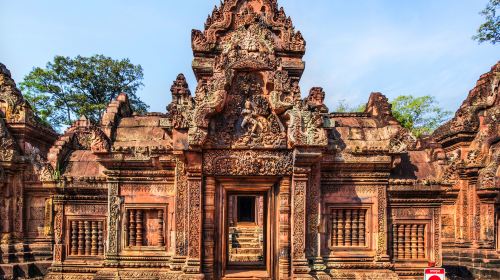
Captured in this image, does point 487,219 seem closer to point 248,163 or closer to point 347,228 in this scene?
point 347,228

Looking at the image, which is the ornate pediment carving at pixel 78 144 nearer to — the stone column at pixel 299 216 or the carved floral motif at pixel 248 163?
the carved floral motif at pixel 248 163

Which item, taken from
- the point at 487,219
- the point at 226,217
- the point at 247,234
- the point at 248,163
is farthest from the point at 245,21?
the point at 247,234

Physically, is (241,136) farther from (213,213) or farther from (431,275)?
(431,275)

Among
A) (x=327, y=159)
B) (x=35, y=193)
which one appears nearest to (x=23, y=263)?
(x=35, y=193)

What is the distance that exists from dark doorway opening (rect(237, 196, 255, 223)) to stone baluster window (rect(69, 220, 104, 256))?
16190 millimetres

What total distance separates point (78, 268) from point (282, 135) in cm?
542

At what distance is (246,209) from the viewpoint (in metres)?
26.6

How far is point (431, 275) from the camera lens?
5.89 meters

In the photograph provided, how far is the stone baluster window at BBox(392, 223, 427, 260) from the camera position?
31.5 feet

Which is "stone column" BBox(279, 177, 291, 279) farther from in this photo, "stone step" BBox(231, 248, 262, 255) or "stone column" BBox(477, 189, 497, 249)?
"stone column" BBox(477, 189, 497, 249)

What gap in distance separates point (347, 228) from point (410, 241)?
5.01ft

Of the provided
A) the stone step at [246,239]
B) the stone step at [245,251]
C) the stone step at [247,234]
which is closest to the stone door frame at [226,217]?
the stone step at [245,251]

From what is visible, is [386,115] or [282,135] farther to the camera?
[386,115]

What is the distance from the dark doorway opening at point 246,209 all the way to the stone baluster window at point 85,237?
637 inches
